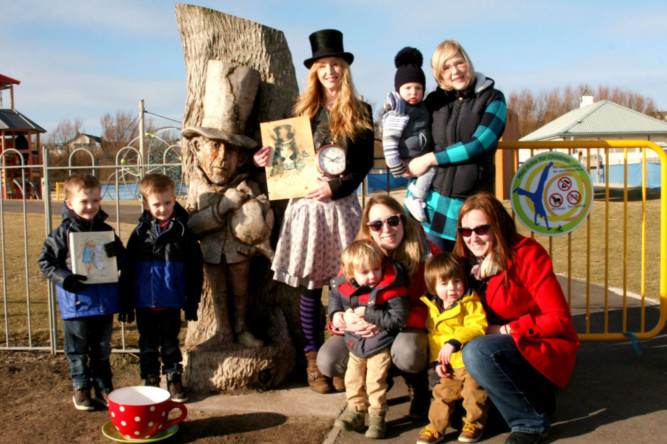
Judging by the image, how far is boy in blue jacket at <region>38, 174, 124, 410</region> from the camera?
11.1 ft

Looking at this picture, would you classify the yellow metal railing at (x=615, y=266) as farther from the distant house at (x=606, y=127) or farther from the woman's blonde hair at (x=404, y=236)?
the distant house at (x=606, y=127)

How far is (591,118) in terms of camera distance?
98.6ft

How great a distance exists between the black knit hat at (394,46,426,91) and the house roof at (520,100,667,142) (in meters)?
27.0

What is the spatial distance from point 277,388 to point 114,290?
3.91ft

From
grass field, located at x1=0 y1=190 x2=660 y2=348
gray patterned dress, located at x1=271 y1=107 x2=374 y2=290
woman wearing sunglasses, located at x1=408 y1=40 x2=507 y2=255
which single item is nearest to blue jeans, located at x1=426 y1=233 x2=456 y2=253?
woman wearing sunglasses, located at x1=408 y1=40 x2=507 y2=255

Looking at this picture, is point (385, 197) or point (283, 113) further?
point (283, 113)

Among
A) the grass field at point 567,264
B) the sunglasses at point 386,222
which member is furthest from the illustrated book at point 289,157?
the grass field at point 567,264

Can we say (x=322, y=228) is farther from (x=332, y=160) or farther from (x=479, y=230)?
(x=479, y=230)

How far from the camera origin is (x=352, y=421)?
302cm

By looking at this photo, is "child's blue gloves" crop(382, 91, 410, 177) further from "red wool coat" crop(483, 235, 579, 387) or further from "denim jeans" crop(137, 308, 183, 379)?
"denim jeans" crop(137, 308, 183, 379)

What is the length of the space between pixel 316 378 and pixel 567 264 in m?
5.46

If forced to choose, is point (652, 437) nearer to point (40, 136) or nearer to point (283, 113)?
point (283, 113)

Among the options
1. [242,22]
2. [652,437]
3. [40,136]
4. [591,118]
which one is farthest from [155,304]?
[40,136]

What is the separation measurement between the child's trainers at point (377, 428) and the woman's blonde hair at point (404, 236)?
0.81 metres
